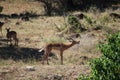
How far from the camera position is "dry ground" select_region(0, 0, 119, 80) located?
11.3m

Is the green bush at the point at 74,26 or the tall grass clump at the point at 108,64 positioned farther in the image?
the green bush at the point at 74,26

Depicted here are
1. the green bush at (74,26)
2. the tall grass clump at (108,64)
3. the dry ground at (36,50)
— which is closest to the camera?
the tall grass clump at (108,64)

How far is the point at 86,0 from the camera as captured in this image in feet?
126

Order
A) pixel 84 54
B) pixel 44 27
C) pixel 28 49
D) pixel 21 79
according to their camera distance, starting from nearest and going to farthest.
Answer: pixel 21 79
pixel 84 54
pixel 28 49
pixel 44 27

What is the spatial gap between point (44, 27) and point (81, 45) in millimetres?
6998

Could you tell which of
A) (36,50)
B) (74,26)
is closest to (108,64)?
(36,50)

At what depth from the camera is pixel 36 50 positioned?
19.5 metres

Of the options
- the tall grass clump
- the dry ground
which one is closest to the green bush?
the dry ground

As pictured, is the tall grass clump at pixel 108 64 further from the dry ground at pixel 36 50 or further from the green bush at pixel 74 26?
the green bush at pixel 74 26

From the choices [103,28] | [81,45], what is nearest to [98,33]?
[103,28]

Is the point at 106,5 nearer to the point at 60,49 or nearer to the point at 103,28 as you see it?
the point at 103,28

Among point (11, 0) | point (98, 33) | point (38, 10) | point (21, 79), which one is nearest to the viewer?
point (21, 79)

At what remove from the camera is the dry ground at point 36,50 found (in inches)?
445

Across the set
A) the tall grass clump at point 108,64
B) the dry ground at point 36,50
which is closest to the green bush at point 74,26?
the dry ground at point 36,50
